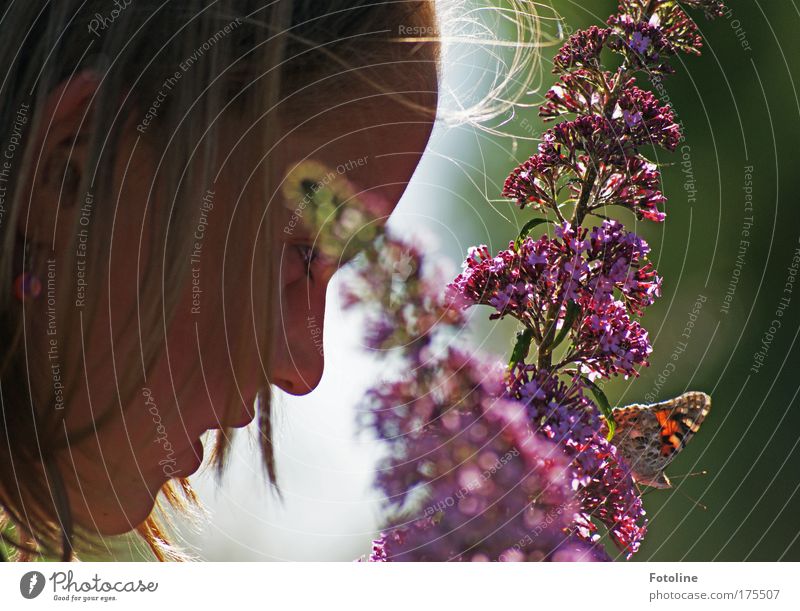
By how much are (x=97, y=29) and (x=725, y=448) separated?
1.45 meters

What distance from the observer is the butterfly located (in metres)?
1.20

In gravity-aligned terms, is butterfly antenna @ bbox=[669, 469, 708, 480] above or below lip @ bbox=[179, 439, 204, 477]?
below

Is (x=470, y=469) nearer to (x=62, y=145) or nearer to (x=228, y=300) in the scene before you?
(x=228, y=300)

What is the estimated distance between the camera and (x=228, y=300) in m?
1.21

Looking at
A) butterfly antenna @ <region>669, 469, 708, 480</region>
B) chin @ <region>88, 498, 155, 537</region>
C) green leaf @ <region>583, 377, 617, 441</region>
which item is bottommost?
butterfly antenna @ <region>669, 469, 708, 480</region>

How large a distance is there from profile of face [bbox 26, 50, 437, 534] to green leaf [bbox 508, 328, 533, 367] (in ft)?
1.42

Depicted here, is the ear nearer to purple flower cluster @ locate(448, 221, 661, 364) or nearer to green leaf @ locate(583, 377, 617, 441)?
purple flower cluster @ locate(448, 221, 661, 364)

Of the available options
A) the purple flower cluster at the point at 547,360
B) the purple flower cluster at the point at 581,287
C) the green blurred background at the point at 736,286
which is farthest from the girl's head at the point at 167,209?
the green blurred background at the point at 736,286

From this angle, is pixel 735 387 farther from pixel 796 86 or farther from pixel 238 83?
pixel 238 83

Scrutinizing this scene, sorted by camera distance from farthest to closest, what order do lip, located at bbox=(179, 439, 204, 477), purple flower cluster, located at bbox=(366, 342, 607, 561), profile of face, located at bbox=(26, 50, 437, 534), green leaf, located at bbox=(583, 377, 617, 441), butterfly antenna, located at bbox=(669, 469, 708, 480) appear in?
butterfly antenna, located at bbox=(669, 469, 708, 480) → lip, located at bbox=(179, 439, 204, 477) → profile of face, located at bbox=(26, 50, 437, 534) → green leaf, located at bbox=(583, 377, 617, 441) → purple flower cluster, located at bbox=(366, 342, 607, 561)

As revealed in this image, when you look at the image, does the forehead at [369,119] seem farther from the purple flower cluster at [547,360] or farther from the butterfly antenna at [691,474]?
the butterfly antenna at [691,474]

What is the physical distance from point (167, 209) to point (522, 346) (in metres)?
0.58
